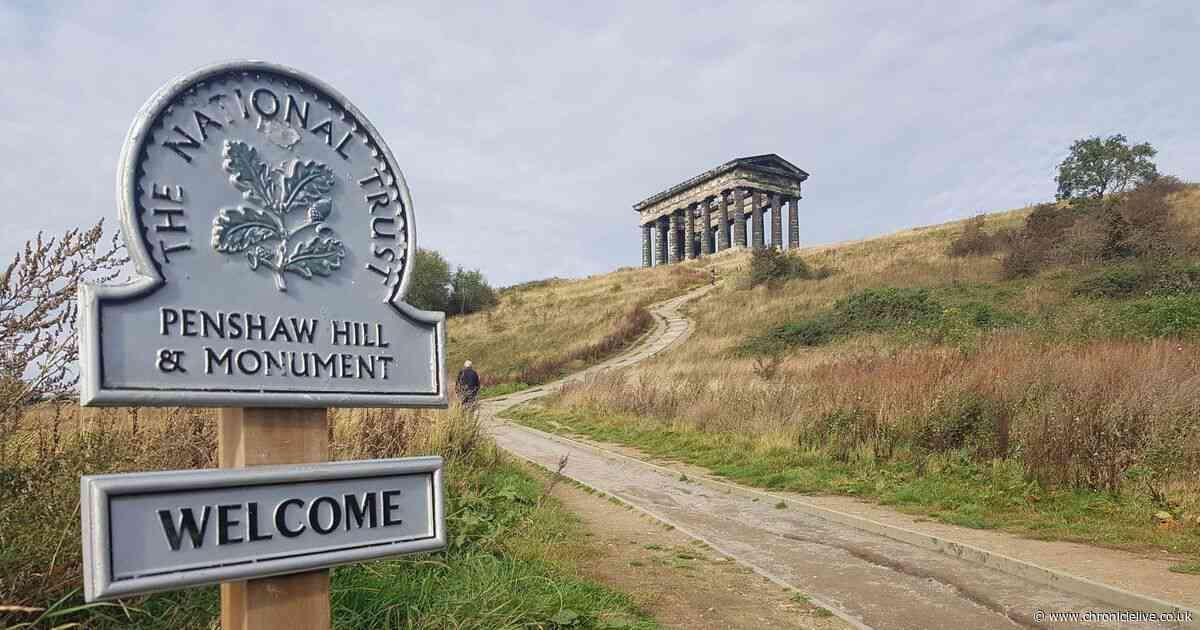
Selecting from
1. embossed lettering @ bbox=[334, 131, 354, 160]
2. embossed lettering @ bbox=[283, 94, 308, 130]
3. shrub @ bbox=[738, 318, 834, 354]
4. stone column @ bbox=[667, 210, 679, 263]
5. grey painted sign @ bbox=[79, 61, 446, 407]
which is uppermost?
stone column @ bbox=[667, 210, 679, 263]

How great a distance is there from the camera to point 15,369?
341cm

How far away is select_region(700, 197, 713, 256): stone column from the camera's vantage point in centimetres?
6681

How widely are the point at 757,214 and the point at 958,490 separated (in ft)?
177

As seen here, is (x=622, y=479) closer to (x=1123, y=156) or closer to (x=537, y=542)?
(x=537, y=542)

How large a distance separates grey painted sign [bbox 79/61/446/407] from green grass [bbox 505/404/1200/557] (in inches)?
279

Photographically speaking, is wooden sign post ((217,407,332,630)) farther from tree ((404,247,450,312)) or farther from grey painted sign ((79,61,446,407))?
tree ((404,247,450,312))

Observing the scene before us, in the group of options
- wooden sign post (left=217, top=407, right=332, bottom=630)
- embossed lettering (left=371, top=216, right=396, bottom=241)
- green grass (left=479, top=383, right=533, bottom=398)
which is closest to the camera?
wooden sign post (left=217, top=407, right=332, bottom=630)

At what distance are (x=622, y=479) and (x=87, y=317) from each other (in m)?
9.74

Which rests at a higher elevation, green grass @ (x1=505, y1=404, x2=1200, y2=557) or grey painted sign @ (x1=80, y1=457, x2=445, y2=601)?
grey painted sign @ (x1=80, y1=457, x2=445, y2=601)

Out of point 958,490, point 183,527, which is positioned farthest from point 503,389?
point 183,527

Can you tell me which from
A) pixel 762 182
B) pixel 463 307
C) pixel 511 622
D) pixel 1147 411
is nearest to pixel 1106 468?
pixel 1147 411

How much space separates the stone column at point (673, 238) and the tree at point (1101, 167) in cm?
3044

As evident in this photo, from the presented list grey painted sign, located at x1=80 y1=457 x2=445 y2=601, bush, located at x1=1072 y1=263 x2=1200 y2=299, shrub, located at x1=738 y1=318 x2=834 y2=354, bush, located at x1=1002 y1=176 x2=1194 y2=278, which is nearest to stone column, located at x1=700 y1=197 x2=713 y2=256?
bush, located at x1=1002 y1=176 x2=1194 y2=278

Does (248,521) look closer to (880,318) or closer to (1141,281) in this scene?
(880,318)
